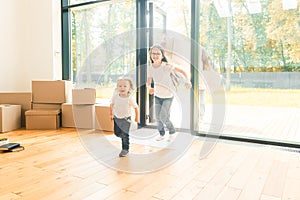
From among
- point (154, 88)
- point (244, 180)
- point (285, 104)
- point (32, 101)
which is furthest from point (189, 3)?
point (32, 101)

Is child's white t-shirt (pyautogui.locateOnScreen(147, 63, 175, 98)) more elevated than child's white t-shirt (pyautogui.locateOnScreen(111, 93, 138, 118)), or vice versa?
child's white t-shirt (pyautogui.locateOnScreen(147, 63, 175, 98))

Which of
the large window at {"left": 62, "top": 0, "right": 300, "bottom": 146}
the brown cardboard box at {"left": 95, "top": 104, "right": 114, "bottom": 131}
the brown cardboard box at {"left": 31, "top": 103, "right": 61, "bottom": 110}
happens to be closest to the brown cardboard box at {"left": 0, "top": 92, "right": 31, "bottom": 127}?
the brown cardboard box at {"left": 31, "top": 103, "right": 61, "bottom": 110}

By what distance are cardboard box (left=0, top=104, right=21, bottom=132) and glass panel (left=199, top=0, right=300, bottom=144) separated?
2559 mm

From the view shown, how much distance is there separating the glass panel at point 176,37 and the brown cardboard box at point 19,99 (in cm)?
199

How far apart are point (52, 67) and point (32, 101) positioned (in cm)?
64

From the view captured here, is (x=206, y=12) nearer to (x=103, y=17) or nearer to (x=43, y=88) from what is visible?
(x=103, y=17)

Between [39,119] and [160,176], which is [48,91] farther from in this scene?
[160,176]

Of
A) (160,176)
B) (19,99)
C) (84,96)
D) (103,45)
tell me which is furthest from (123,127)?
(19,99)

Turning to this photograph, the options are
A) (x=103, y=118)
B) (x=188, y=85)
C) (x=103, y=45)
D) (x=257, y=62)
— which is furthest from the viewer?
(x=103, y=45)

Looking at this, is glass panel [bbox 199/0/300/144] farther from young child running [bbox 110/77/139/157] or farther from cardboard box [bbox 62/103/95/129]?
cardboard box [bbox 62/103/95/129]

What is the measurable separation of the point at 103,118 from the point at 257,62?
2.05 m

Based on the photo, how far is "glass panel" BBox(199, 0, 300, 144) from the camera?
107 inches

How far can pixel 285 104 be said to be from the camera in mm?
2783

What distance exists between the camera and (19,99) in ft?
12.4
